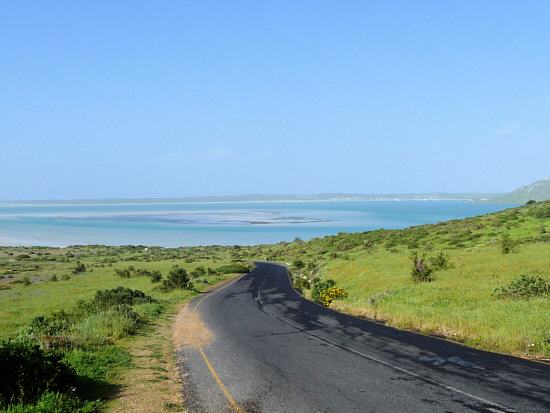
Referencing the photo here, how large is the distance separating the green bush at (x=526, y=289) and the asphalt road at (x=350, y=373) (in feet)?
21.2

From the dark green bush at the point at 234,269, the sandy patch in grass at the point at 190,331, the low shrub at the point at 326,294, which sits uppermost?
the sandy patch in grass at the point at 190,331

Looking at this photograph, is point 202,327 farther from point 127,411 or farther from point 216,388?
point 127,411

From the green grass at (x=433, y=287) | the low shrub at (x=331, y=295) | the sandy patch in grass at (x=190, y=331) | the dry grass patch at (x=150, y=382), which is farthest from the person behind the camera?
the low shrub at (x=331, y=295)

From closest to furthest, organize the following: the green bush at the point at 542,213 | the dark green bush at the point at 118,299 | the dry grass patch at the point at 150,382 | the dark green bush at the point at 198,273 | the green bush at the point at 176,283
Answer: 1. the dry grass patch at the point at 150,382
2. the dark green bush at the point at 118,299
3. the green bush at the point at 176,283
4. the dark green bush at the point at 198,273
5. the green bush at the point at 542,213

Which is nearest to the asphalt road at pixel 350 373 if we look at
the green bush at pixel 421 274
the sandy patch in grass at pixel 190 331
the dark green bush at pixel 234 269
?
the sandy patch in grass at pixel 190 331

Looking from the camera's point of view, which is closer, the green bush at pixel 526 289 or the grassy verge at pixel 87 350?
the grassy verge at pixel 87 350

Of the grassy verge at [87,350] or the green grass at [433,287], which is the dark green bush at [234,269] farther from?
the grassy verge at [87,350]

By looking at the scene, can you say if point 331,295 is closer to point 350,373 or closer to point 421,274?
point 421,274

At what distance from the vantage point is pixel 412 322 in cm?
2239

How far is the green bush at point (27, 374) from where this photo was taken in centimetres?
1124

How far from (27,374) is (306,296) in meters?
29.5

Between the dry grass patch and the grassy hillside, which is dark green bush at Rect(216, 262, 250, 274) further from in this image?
the dry grass patch

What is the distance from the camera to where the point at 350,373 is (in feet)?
48.3

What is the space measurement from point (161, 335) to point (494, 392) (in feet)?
50.5
